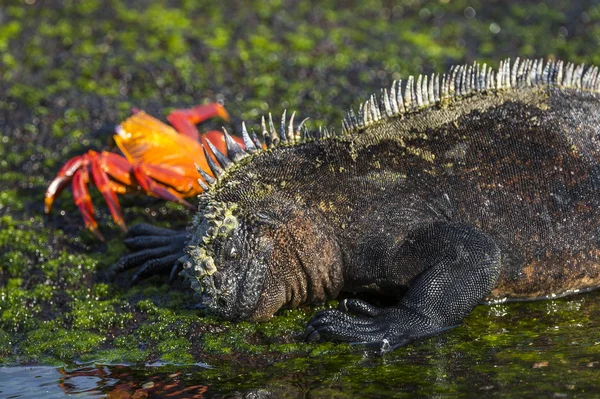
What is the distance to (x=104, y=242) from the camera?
271 inches

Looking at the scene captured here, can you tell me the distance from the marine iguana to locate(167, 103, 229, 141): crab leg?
243 cm

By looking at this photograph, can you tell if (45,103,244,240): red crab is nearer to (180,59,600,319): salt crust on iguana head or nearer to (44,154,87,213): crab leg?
(44,154,87,213): crab leg

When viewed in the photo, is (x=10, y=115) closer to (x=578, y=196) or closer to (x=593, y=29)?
(x=578, y=196)

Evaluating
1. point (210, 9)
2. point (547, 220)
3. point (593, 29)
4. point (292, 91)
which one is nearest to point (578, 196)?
point (547, 220)

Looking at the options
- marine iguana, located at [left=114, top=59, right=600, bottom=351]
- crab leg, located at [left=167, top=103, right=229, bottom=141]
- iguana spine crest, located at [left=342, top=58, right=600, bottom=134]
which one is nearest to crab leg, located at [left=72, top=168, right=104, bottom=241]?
crab leg, located at [left=167, top=103, right=229, bottom=141]

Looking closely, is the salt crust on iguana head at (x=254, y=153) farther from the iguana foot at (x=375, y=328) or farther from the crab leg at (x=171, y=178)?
the crab leg at (x=171, y=178)

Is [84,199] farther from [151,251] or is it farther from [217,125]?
[217,125]

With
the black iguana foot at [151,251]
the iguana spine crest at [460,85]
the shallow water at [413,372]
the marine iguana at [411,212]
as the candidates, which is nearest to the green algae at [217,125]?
the shallow water at [413,372]

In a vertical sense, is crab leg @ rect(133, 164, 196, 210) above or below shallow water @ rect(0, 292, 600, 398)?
above

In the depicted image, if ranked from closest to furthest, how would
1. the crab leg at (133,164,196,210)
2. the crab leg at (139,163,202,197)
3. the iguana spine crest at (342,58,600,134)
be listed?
1. the iguana spine crest at (342,58,600,134)
2. the crab leg at (133,164,196,210)
3. the crab leg at (139,163,202,197)

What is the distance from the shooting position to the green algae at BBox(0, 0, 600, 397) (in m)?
4.86

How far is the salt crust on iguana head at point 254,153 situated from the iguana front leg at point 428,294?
518 millimetres

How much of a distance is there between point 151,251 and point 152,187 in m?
0.78

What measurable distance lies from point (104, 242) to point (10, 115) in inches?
91.8
